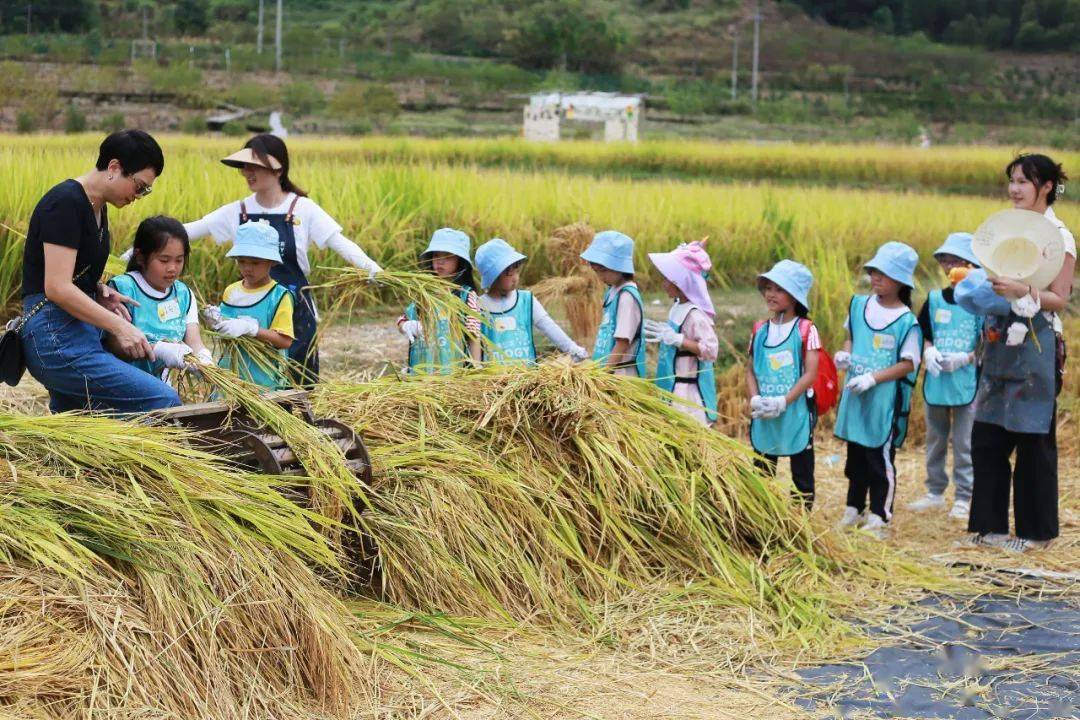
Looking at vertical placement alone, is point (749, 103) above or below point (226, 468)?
above

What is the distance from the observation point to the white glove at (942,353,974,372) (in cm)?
593

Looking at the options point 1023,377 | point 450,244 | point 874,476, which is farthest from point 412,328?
point 1023,377

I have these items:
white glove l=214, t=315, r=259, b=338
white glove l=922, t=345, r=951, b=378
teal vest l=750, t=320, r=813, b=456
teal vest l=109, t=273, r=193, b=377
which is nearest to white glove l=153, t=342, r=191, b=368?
teal vest l=109, t=273, r=193, b=377

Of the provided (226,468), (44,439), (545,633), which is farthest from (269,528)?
(545,633)

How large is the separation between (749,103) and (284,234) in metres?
40.6

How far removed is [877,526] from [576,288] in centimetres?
225

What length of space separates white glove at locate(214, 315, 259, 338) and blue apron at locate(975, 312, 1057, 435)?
2.94 metres

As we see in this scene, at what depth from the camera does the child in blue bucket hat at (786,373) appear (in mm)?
5418

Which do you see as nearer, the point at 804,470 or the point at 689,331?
the point at 689,331

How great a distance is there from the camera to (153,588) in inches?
122

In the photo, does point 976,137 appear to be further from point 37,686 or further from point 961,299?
point 37,686

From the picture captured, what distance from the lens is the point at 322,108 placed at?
36.0m

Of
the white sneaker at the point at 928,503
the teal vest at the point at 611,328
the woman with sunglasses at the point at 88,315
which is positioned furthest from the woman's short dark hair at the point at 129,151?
the white sneaker at the point at 928,503

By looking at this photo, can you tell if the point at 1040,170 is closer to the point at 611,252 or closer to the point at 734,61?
the point at 611,252
